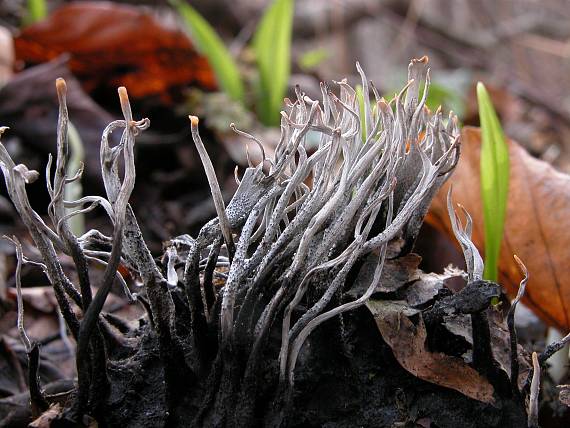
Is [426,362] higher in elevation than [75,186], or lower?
lower

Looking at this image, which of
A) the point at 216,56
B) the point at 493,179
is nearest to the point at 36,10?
the point at 216,56

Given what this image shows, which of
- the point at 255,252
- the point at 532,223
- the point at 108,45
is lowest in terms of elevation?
the point at 255,252

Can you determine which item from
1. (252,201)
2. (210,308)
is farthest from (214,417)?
(252,201)

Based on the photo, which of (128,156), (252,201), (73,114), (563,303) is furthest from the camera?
(73,114)

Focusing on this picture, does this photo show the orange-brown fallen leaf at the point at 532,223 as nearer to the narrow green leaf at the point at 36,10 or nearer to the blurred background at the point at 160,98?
the blurred background at the point at 160,98

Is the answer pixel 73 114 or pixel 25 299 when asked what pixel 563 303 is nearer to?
Answer: pixel 25 299

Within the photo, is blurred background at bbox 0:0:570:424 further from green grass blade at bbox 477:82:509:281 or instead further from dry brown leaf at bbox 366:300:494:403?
dry brown leaf at bbox 366:300:494:403

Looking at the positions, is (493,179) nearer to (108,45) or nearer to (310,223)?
(310,223)
